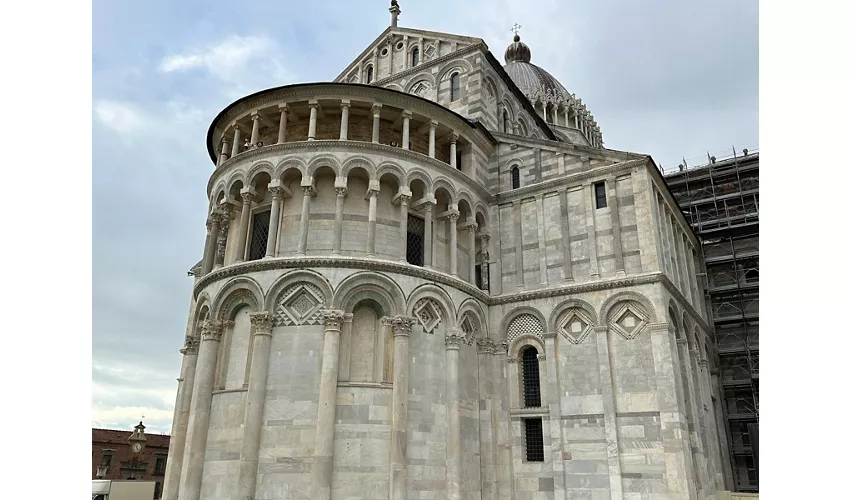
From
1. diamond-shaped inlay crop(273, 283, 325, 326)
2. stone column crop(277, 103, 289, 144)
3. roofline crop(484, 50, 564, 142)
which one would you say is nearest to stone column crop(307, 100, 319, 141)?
stone column crop(277, 103, 289, 144)

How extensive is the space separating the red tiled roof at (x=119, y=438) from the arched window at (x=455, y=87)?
111ft

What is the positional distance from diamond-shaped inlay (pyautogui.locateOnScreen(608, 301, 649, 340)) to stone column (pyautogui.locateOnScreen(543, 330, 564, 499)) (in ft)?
6.31

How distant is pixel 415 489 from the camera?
51.4ft

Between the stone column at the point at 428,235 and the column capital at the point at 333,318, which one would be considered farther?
the stone column at the point at 428,235

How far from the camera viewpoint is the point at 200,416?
16.5 meters

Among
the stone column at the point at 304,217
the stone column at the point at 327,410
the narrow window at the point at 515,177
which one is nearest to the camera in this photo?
the stone column at the point at 327,410

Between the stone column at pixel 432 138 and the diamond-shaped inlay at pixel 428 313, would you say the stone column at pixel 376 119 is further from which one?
the diamond-shaped inlay at pixel 428 313

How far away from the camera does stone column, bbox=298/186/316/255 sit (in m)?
17.1

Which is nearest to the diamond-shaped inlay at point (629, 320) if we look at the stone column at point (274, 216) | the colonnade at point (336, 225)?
the colonnade at point (336, 225)

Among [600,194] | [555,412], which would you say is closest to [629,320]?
[555,412]

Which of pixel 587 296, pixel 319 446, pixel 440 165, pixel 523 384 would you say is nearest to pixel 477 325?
pixel 523 384

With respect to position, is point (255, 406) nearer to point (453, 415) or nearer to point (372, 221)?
point (453, 415)

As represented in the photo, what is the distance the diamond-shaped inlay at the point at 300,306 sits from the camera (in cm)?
1645

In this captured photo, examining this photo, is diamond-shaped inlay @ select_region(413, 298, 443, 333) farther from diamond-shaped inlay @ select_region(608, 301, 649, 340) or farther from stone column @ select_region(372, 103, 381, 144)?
stone column @ select_region(372, 103, 381, 144)
